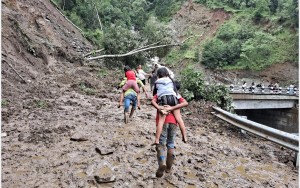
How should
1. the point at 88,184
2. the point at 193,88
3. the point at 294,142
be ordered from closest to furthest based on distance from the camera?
the point at 88,184
the point at 294,142
the point at 193,88

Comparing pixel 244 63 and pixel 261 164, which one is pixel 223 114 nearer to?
pixel 261 164

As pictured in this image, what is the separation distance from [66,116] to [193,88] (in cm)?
573

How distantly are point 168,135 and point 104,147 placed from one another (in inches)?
66.5

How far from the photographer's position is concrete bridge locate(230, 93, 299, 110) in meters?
18.2

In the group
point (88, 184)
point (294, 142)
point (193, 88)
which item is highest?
point (193, 88)

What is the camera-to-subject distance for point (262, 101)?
20.2m

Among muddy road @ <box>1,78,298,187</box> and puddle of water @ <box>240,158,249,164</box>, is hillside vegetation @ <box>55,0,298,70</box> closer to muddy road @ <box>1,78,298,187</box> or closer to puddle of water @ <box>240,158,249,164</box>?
muddy road @ <box>1,78,298,187</box>

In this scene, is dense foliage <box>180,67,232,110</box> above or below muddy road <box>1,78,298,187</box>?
above

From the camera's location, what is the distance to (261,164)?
5363 millimetres

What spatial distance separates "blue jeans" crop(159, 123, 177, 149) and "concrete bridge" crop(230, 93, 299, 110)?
13.9 meters

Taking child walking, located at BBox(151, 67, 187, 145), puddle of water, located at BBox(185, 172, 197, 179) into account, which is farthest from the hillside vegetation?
puddle of water, located at BBox(185, 172, 197, 179)

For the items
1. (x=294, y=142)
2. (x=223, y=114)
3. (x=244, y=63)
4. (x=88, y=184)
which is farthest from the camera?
(x=244, y=63)

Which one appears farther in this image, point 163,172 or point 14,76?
point 14,76

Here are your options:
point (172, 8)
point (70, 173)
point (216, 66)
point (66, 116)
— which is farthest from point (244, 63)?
point (70, 173)
